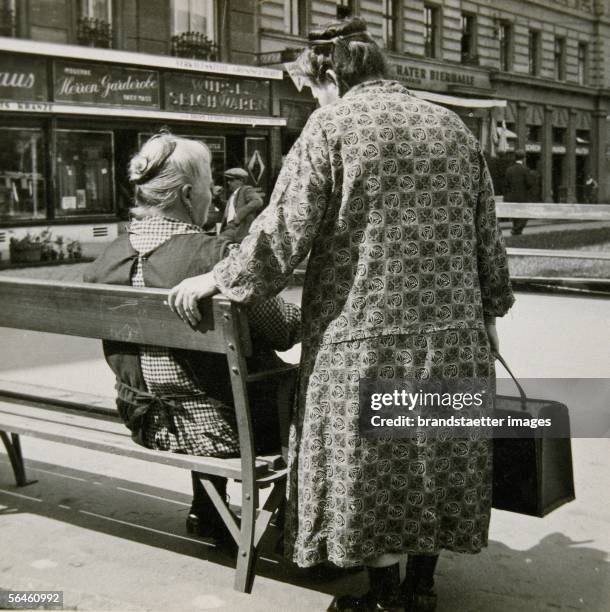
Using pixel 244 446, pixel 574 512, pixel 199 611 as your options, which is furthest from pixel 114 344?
pixel 574 512

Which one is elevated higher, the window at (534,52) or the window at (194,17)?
the window at (534,52)

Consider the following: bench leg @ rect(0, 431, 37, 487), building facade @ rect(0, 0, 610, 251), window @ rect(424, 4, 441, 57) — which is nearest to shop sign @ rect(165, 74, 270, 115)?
building facade @ rect(0, 0, 610, 251)

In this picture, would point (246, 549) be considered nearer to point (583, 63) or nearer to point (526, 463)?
point (526, 463)

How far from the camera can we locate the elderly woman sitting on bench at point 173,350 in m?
3.25

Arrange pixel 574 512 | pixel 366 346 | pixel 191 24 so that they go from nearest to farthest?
pixel 366 346, pixel 574 512, pixel 191 24

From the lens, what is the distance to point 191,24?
20.5 metres

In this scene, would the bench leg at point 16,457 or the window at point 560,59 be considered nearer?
the bench leg at point 16,457

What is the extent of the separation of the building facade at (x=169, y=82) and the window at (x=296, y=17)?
0.11 feet

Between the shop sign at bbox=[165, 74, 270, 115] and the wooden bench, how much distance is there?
16647 millimetres

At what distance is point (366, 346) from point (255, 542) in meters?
0.84

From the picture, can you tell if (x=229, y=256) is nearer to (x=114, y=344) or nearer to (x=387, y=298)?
(x=387, y=298)

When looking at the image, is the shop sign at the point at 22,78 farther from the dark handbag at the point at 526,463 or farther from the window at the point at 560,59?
the window at the point at 560,59

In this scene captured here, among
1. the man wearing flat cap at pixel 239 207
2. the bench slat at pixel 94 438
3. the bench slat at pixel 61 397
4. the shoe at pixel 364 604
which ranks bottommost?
the shoe at pixel 364 604

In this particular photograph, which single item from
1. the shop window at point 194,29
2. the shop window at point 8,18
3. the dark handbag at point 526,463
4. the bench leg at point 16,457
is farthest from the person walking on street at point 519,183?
the dark handbag at point 526,463
